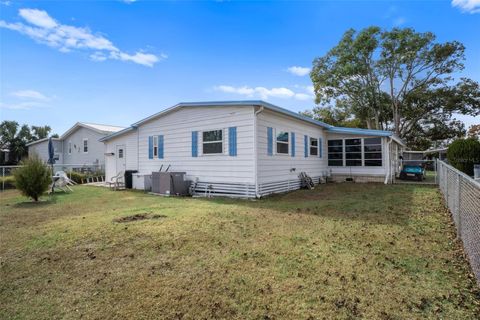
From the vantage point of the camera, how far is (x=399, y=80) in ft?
81.6

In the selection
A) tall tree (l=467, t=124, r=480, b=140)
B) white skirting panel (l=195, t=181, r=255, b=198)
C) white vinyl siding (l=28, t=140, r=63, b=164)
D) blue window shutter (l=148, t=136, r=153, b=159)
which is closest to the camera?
white skirting panel (l=195, t=181, r=255, b=198)

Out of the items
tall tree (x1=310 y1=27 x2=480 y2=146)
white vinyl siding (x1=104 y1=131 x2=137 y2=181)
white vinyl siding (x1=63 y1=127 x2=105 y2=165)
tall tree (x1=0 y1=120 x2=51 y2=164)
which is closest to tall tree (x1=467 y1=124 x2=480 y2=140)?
tall tree (x1=310 y1=27 x2=480 y2=146)

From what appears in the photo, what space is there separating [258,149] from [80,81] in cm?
912

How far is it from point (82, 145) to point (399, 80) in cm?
2964

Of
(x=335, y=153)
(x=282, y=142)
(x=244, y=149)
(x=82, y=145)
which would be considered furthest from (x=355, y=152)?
(x=82, y=145)

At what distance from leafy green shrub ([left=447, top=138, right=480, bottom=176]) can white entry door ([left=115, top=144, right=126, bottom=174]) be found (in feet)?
60.3

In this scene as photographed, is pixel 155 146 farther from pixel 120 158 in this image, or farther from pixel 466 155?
pixel 466 155

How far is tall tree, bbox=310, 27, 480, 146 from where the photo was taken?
75.7ft

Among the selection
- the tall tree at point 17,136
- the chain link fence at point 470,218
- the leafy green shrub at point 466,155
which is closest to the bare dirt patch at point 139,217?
the chain link fence at point 470,218

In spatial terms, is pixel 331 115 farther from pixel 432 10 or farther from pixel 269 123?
pixel 269 123

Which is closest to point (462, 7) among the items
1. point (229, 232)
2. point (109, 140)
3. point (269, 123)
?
point (269, 123)

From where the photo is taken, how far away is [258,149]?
907cm

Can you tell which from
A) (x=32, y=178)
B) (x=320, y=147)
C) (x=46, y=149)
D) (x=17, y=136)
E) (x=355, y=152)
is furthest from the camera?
(x=17, y=136)

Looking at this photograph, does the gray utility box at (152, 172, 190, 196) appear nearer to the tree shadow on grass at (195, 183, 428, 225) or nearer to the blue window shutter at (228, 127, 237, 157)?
the blue window shutter at (228, 127, 237, 157)
